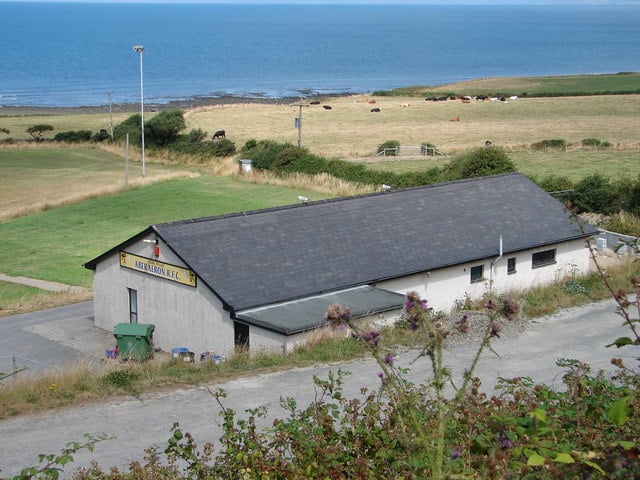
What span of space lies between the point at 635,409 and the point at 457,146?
59.2 m

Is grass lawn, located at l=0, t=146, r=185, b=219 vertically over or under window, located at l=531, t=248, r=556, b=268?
under

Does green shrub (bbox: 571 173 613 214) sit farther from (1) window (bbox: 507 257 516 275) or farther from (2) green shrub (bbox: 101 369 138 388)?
(2) green shrub (bbox: 101 369 138 388)

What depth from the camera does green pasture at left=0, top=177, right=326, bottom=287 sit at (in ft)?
116

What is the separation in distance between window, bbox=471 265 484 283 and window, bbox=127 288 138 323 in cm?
908

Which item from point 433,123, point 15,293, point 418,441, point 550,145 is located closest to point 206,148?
point 550,145

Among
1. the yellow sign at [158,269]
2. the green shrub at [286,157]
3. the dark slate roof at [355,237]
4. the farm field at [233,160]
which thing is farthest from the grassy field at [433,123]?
the yellow sign at [158,269]

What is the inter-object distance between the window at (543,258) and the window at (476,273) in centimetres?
219

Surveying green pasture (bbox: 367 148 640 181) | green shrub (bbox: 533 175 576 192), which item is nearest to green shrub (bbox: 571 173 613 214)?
green shrub (bbox: 533 175 576 192)

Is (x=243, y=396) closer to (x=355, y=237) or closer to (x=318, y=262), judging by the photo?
(x=318, y=262)

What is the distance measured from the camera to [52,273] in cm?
3375

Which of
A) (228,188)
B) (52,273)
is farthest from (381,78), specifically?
(52,273)

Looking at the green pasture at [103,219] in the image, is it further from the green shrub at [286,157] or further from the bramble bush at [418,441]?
the bramble bush at [418,441]

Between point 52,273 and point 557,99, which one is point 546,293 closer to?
point 52,273

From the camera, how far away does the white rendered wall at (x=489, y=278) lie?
80.2 ft
